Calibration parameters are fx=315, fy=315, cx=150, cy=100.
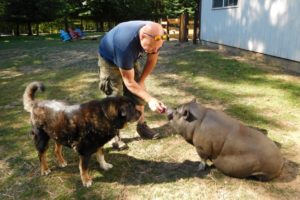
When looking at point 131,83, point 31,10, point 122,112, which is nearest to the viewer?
point 122,112

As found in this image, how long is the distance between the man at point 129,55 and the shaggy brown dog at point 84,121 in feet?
1.27

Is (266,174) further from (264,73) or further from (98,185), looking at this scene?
(264,73)

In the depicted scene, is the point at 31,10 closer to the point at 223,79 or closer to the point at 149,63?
the point at 223,79

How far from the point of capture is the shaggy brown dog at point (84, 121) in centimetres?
344

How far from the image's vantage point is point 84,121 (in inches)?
137

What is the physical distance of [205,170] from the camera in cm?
398

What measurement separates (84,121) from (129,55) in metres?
0.93

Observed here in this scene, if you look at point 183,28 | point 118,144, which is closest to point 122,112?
point 118,144

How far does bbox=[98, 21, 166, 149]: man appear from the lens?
3.55 m

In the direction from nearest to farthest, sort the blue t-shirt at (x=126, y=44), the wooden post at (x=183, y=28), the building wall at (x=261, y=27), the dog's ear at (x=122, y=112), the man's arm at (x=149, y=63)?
1. the dog's ear at (x=122, y=112)
2. the blue t-shirt at (x=126, y=44)
3. the man's arm at (x=149, y=63)
4. the building wall at (x=261, y=27)
5. the wooden post at (x=183, y=28)

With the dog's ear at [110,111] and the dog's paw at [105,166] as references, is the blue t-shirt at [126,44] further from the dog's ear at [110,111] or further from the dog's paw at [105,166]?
the dog's paw at [105,166]

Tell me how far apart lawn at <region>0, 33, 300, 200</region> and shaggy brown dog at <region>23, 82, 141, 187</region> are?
22.1 inches

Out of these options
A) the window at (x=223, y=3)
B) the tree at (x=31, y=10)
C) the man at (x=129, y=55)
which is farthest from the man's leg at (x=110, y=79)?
the tree at (x=31, y=10)

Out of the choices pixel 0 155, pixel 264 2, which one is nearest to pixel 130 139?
pixel 0 155
